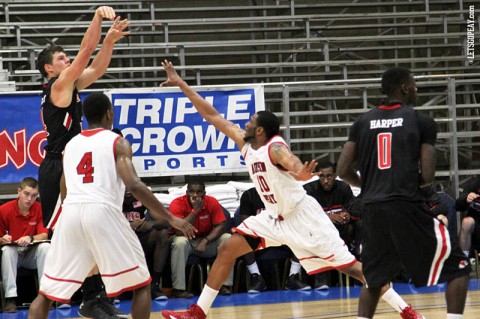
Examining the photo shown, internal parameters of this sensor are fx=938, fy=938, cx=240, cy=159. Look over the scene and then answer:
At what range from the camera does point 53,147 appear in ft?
24.5


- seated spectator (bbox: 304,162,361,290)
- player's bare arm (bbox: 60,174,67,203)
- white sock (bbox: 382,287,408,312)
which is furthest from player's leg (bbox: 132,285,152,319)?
seated spectator (bbox: 304,162,361,290)

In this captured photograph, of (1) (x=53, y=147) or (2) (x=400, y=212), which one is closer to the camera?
(2) (x=400, y=212)

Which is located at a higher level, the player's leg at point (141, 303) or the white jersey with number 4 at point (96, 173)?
the white jersey with number 4 at point (96, 173)

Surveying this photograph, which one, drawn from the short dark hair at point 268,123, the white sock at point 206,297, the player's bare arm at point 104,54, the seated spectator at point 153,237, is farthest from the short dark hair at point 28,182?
the short dark hair at point 268,123

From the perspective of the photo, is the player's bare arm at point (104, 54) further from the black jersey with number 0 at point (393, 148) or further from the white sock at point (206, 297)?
the black jersey with number 0 at point (393, 148)

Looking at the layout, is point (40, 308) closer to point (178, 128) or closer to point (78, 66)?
point (78, 66)

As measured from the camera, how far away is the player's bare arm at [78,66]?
7.05 meters

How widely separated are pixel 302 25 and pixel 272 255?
617cm

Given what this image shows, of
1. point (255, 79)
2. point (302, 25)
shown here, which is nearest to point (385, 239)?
point (255, 79)

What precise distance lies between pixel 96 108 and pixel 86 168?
432mm

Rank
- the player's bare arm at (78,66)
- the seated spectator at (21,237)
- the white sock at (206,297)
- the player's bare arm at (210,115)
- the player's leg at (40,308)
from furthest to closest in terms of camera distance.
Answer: the seated spectator at (21,237) < the player's bare arm at (210,115) < the white sock at (206,297) < the player's bare arm at (78,66) < the player's leg at (40,308)

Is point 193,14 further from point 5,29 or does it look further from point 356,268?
point 356,268

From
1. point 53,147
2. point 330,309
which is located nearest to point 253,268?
point 330,309

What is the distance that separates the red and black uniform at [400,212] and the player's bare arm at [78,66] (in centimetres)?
228
